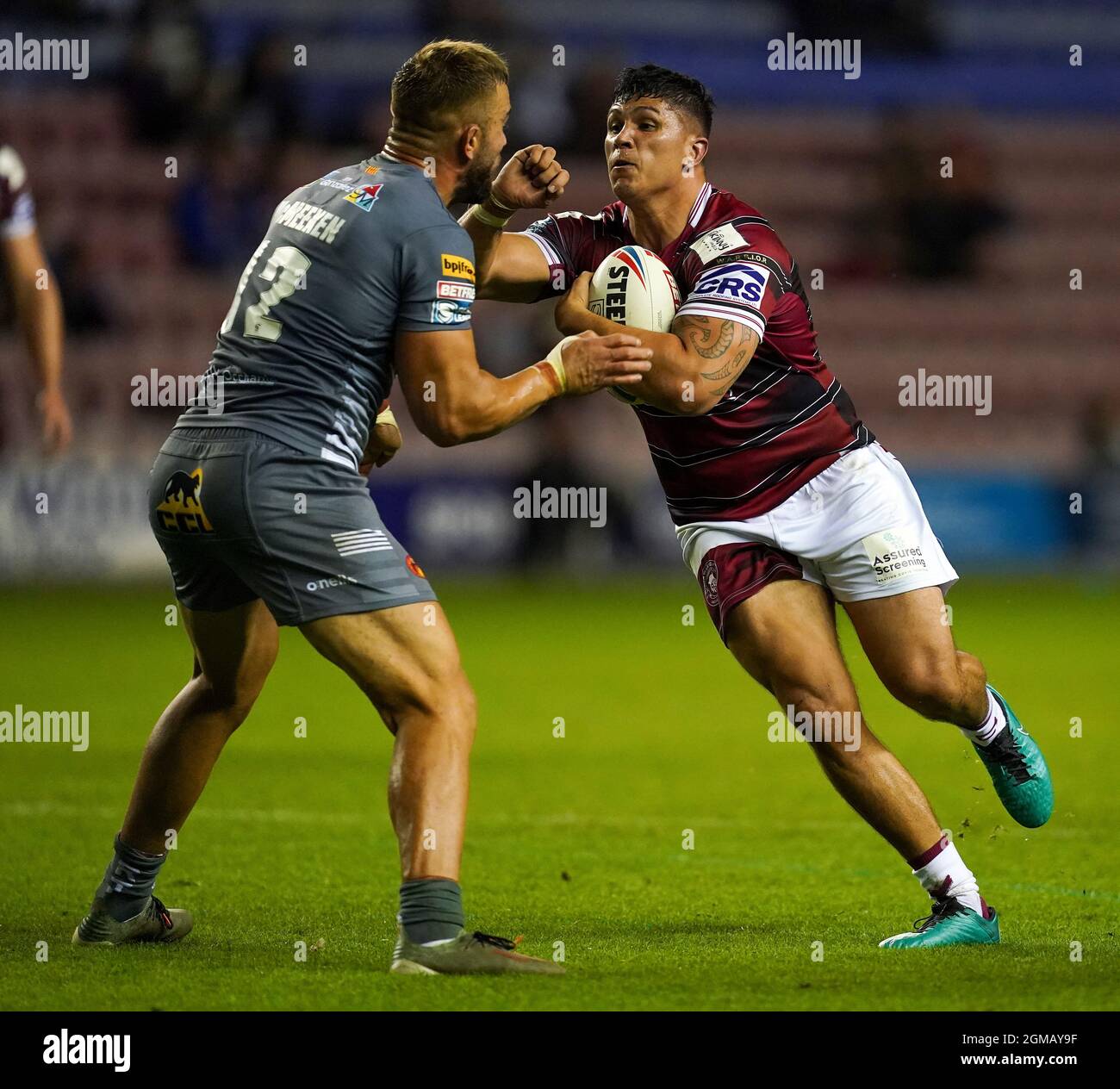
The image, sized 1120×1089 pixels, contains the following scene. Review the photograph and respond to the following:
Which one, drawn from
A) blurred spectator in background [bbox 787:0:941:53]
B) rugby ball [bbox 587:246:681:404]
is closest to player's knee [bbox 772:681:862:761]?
rugby ball [bbox 587:246:681:404]

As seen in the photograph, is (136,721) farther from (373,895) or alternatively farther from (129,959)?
(129,959)

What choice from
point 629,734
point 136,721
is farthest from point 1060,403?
point 136,721

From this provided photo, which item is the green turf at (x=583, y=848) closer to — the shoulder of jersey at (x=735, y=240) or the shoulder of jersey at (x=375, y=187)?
the shoulder of jersey at (x=735, y=240)

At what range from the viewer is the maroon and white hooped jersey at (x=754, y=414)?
5780 mm

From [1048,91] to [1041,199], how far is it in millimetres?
2020

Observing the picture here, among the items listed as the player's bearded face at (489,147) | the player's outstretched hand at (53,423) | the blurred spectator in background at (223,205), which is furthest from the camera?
the blurred spectator in background at (223,205)

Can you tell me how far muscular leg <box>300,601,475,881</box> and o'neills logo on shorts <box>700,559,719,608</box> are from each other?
1.22 m

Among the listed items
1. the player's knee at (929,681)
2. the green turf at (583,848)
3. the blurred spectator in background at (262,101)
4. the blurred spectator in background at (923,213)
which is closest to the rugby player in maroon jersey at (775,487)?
the player's knee at (929,681)

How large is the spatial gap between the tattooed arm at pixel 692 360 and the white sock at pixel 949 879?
1.59 m

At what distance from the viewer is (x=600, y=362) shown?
523 centimetres

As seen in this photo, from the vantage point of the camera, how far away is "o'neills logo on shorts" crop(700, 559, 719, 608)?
5801 millimetres

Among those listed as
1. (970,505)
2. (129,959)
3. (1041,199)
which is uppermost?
(1041,199)

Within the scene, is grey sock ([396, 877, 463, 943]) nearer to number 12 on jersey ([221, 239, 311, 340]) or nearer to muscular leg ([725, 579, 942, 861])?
muscular leg ([725, 579, 942, 861])

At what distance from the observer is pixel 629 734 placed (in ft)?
34.7
